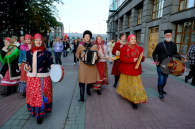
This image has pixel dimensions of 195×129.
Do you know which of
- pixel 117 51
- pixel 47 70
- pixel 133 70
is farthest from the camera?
pixel 117 51

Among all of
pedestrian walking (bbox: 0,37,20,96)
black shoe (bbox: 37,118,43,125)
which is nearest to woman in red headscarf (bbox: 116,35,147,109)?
black shoe (bbox: 37,118,43,125)

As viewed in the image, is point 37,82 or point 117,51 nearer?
point 37,82

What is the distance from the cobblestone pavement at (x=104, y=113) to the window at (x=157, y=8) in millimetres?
8943

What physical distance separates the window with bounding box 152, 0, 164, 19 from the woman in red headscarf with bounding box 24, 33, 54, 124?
447 inches

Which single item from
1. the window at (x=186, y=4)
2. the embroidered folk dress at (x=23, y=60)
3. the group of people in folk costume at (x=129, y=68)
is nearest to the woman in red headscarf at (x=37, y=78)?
the group of people in folk costume at (x=129, y=68)

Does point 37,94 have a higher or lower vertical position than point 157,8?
lower

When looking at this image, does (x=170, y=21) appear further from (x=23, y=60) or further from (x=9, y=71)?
(x=9, y=71)

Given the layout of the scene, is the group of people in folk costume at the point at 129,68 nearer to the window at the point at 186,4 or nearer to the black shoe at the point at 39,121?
the black shoe at the point at 39,121

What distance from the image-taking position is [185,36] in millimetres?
8984

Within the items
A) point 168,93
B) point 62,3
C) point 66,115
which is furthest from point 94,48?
point 62,3

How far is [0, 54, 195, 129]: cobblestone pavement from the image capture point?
9.18 ft

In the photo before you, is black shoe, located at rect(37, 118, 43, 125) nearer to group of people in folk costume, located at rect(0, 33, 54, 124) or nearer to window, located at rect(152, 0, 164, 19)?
group of people in folk costume, located at rect(0, 33, 54, 124)

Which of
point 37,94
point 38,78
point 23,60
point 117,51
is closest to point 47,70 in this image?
point 38,78

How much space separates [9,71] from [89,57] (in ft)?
8.77
